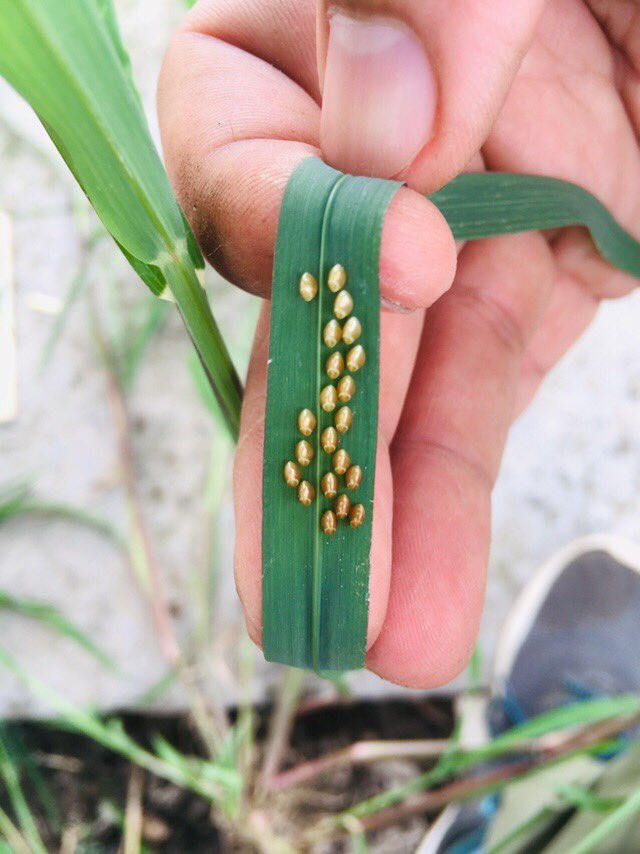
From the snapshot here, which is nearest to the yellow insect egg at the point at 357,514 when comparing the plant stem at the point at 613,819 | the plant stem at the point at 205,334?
the plant stem at the point at 205,334

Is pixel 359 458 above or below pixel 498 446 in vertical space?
above

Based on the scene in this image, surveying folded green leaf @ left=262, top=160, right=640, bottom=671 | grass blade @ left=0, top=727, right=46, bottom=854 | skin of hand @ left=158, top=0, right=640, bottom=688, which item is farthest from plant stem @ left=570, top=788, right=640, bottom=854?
grass blade @ left=0, top=727, right=46, bottom=854

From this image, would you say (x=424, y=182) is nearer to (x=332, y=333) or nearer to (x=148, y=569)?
(x=332, y=333)

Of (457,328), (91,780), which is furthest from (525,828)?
(91,780)

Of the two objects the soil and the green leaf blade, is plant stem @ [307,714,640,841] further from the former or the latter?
the green leaf blade

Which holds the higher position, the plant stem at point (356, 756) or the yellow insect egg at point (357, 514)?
the yellow insect egg at point (357, 514)

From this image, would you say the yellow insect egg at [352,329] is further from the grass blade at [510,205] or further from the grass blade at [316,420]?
the grass blade at [510,205]

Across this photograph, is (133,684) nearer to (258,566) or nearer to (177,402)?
(177,402)

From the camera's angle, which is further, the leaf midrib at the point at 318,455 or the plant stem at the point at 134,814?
the plant stem at the point at 134,814
